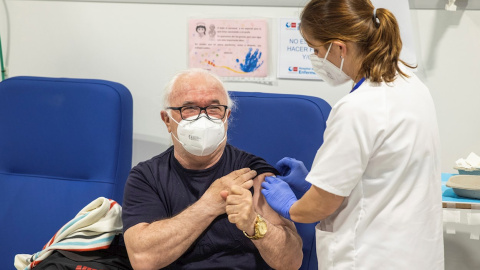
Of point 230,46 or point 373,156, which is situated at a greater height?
point 230,46

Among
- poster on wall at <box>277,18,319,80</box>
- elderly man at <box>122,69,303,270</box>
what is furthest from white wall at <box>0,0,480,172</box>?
elderly man at <box>122,69,303,270</box>

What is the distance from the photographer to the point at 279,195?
1.79 m

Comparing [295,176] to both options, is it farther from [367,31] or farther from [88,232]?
[88,232]

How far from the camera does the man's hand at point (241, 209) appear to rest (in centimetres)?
179

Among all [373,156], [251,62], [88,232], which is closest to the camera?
[373,156]

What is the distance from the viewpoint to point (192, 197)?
1.97 meters

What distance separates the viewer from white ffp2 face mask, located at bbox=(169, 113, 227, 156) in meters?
1.90

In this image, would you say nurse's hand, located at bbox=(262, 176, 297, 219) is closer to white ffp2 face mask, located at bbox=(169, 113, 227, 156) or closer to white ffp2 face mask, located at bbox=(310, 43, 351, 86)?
white ffp2 face mask, located at bbox=(169, 113, 227, 156)

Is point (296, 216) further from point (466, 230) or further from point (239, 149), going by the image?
point (466, 230)

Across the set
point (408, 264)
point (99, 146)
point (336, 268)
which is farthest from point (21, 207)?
point (408, 264)

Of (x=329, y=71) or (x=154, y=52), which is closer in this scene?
(x=329, y=71)

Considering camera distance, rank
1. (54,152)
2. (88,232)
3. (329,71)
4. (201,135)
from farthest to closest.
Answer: (54,152) < (88,232) < (201,135) < (329,71)

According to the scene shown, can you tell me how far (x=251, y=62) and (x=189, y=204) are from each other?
2.78ft

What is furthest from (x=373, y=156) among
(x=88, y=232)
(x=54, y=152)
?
(x=54, y=152)
